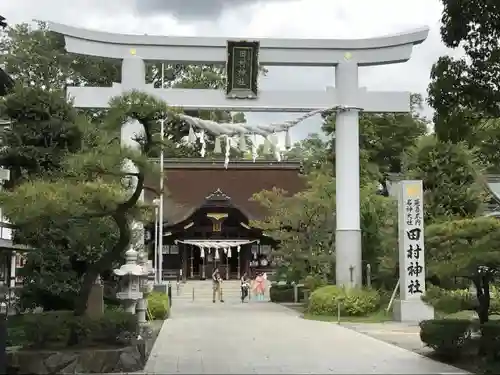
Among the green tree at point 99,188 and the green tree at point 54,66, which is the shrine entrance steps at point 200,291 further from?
the green tree at point 99,188

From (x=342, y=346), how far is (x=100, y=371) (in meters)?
5.93

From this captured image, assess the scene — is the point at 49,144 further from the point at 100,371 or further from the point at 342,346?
the point at 342,346

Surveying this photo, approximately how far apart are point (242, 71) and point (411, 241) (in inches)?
333

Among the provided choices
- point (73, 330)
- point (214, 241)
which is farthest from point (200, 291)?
point (73, 330)

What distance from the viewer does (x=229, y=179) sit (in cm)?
4878

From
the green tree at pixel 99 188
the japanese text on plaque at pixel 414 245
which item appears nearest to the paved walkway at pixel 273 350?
the green tree at pixel 99 188

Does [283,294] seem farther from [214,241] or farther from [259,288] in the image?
[214,241]

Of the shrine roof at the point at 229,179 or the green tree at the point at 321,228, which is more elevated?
the shrine roof at the point at 229,179

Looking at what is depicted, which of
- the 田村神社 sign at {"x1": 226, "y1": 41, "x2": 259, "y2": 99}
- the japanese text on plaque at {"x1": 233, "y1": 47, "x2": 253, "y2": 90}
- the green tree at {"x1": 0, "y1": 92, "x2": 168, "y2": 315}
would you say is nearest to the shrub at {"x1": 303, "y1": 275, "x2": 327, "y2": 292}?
the 田村神社 sign at {"x1": 226, "y1": 41, "x2": 259, "y2": 99}

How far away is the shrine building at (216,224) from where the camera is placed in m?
44.2

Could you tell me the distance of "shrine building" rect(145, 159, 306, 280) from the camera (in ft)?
145

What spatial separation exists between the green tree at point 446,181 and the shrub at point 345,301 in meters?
3.66

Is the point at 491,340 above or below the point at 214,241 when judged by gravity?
below

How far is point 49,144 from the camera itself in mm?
16516
